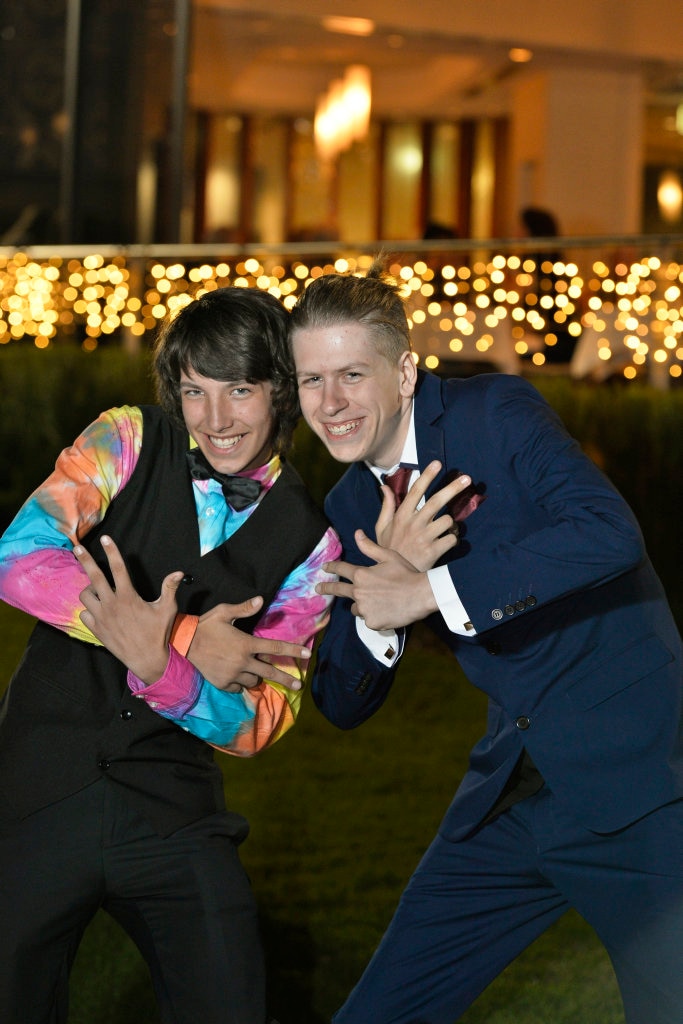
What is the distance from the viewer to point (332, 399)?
2.22 meters

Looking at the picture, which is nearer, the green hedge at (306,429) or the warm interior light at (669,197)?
the green hedge at (306,429)

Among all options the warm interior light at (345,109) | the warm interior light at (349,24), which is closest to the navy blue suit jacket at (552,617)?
the warm interior light at (349,24)

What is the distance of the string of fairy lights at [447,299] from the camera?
23.0 ft

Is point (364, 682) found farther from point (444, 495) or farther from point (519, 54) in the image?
point (519, 54)

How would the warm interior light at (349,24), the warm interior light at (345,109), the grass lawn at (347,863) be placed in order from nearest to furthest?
the grass lawn at (347,863), the warm interior light at (349,24), the warm interior light at (345,109)

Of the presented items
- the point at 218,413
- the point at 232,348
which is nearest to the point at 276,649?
the point at 218,413

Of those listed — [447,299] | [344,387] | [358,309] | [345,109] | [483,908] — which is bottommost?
[483,908]

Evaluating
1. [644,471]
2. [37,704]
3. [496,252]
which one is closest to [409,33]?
[496,252]

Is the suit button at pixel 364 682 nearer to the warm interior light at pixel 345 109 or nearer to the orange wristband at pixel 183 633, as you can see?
the orange wristband at pixel 183 633

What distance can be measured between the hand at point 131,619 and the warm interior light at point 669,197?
18515mm

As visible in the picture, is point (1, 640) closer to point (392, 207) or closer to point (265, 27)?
point (265, 27)

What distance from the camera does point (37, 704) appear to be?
6.84ft

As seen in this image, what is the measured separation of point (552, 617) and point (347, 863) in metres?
2.32

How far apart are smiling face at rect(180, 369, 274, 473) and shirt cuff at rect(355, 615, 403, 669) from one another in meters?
0.40
